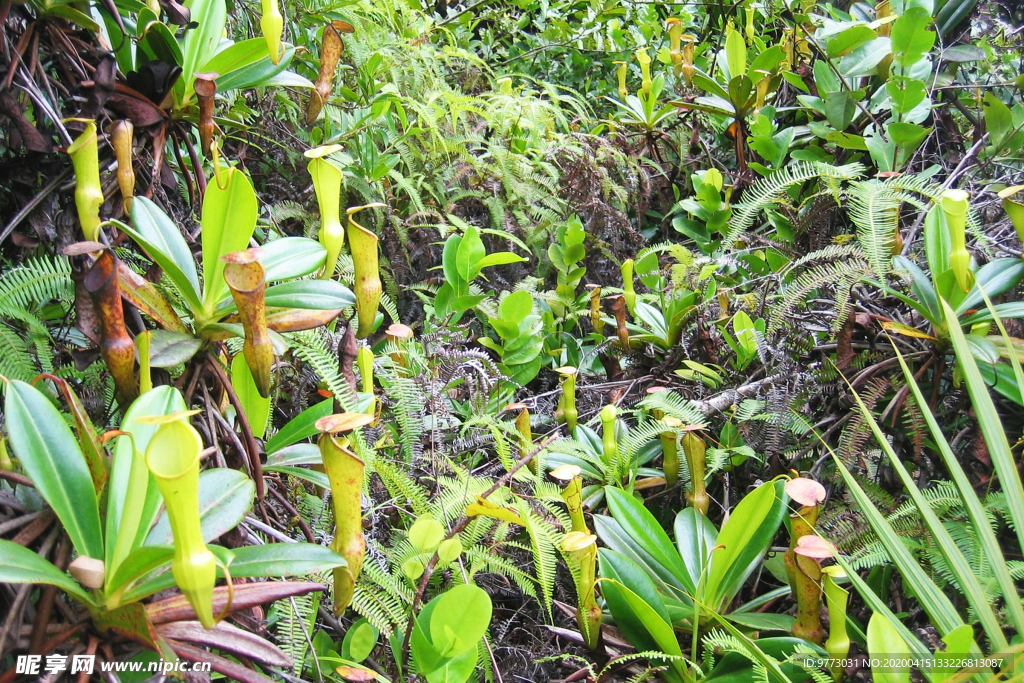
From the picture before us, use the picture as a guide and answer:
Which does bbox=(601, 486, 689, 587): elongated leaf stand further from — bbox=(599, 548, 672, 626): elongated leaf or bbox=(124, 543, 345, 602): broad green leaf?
bbox=(124, 543, 345, 602): broad green leaf

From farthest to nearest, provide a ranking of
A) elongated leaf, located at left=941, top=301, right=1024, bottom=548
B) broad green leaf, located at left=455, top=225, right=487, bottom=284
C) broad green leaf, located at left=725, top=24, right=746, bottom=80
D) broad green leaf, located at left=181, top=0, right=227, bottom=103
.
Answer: broad green leaf, located at left=725, top=24, right=746, bottom=80
broad green leaf, located at left=455, top=225, right=487, bottom=284
broad green leaf, located at left=181, top=0, right=227, bottom=103
elongated leaf, located at left=941, top=301, right=1024, bottom=548

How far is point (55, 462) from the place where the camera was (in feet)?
2.24

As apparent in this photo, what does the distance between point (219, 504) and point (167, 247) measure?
39 cm

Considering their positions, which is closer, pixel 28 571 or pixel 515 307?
pixel 28 571

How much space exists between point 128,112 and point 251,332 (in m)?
0.55

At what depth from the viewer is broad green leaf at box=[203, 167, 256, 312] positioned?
0.85 meters

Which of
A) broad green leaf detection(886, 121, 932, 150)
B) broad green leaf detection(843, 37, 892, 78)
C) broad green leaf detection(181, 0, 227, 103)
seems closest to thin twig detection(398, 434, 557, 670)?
broad green leaf detection(181, 0, 227, 103)

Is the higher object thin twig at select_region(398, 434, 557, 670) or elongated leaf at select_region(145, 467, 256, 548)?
elongated leaf at select_region(145, 467, 256, 548)

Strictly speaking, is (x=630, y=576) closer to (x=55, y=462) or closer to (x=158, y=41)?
(x=55, y=462)

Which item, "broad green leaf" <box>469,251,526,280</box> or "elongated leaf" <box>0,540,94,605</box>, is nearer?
"elongated leaf" <box>0,540,94,605</box>

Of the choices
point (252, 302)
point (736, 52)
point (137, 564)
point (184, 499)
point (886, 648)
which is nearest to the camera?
point (184, 499)

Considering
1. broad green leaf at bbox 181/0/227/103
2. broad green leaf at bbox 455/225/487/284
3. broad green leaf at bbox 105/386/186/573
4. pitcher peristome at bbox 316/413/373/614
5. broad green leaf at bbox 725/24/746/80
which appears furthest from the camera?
broad green leaf at bbox 725/24/746/80

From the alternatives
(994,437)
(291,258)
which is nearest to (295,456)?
(291,258)

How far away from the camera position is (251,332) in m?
0.74
